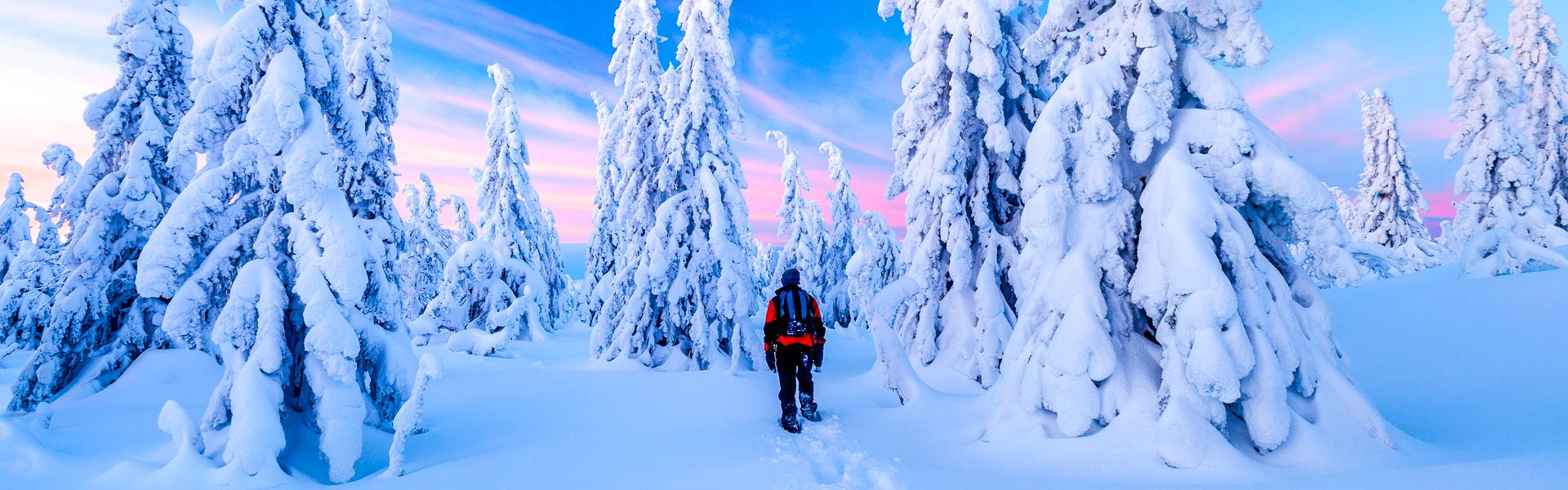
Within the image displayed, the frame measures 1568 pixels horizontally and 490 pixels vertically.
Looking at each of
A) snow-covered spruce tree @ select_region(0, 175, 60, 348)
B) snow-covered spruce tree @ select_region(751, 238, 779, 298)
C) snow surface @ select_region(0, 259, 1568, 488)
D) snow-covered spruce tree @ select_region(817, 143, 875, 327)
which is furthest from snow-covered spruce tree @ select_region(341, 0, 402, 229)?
snow-covered spruce tree @ select_region(751, 238, 779, 298)

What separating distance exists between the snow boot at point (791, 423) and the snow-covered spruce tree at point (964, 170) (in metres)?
4.96

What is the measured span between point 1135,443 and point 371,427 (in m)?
8.06

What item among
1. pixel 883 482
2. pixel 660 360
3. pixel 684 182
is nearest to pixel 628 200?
pixel 684 182

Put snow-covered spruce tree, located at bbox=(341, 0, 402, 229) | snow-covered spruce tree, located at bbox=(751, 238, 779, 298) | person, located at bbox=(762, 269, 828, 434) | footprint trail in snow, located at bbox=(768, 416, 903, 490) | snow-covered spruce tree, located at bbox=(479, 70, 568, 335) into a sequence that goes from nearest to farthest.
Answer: footprint trail in snow, located at bbox=(768, 416, 903, 490)
snow-covered spruce tree, located at bbox=(341, 0, 402, 229)
person, located at bbox=(762, 269, 828, 434)
snow-covered spruce tree, located at bbox=(479, 70, 568, 335)
snow-covered spruce tree, located at bbox=(751, 238, 779, 298)

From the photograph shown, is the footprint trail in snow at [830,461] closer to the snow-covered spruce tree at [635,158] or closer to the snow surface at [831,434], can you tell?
the snow surface at [831,434]

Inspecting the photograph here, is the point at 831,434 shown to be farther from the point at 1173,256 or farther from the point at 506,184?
the point at 506,184

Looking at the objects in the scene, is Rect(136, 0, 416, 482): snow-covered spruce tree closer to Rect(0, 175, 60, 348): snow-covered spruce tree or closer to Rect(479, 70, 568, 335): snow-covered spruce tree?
Rect(0, 175, 60, 348): snow-covered spruce tree

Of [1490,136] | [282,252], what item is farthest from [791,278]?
[1490,136]

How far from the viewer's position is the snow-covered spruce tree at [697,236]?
44.2 feet

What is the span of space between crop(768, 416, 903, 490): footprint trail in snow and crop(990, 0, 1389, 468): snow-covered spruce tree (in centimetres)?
163

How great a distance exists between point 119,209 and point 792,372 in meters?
12.8

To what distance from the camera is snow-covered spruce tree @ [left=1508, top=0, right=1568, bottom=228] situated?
20984 millimetres

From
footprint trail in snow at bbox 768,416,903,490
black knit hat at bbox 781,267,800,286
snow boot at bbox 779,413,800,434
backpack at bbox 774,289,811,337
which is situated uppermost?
black knit hat at bbox 781,267,800,286

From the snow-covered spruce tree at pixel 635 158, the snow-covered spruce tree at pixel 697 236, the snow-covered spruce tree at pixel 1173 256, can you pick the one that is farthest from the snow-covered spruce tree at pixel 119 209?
the snow-covered spruce tree at pixel 1173 256
